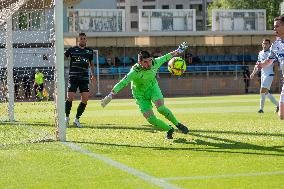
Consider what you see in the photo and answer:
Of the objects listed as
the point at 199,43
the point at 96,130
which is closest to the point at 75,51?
the point at 96,130

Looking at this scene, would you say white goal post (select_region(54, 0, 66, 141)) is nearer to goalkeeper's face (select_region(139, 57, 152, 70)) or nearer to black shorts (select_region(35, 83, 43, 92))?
goalkeeper's face (select_region(139, 57, 152, 70))

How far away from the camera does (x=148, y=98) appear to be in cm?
1025

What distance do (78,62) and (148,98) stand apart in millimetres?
3195

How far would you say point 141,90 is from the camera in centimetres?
1026

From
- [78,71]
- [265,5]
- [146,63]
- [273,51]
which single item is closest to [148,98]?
[146,63]

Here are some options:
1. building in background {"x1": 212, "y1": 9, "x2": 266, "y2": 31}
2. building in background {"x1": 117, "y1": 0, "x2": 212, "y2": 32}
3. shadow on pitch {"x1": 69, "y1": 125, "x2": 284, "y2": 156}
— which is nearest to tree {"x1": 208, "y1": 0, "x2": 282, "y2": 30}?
building in background {"x1": 117, "y1": 0, "x2": 212, "y2": 32}

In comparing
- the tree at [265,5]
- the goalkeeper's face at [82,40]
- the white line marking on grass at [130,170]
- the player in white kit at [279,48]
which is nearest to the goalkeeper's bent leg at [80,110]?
the goalkeeper's face at [82,40]

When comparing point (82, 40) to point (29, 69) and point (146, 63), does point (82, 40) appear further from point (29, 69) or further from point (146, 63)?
point (29, 69)

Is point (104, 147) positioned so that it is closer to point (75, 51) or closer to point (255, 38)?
point (75, 51)

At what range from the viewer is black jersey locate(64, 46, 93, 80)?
12.9 m

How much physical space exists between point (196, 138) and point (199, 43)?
37.9m

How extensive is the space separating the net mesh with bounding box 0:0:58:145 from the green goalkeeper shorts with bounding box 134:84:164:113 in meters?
1.72

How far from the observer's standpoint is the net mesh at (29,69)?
11.3 meters

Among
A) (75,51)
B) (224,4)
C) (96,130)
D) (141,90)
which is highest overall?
(224,4)
